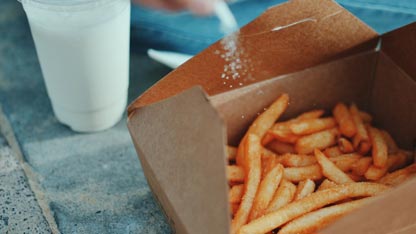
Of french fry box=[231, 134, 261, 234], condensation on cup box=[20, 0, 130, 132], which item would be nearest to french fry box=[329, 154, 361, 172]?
french fry box=[231, 134, 261, 234]

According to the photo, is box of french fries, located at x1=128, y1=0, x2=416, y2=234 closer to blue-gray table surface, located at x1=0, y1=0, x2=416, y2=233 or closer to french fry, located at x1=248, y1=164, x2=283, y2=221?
french fry, located at x1=248, y1=164, x2=283, y2=221

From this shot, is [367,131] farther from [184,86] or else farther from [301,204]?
[184,86]

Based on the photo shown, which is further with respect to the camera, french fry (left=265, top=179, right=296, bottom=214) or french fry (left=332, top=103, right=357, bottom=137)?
french fry (left=332, top=103, right=357, bottom=137)

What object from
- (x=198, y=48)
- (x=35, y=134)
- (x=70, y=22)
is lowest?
(x=35, y=134)

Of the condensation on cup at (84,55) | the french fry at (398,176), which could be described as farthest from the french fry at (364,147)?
the condensation on cup at (84,55)

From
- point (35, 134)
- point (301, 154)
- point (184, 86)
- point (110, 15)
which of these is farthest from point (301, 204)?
point (35, 134)

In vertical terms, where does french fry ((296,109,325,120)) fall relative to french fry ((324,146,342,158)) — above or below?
above

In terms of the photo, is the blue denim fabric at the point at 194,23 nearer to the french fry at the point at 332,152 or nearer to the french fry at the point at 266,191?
the french fry at the point at 332,152
